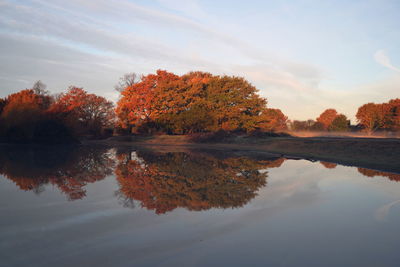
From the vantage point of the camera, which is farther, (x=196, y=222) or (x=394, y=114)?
(x=394, y=114)

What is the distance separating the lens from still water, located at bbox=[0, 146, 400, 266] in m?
5.50

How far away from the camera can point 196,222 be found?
7.49 metres

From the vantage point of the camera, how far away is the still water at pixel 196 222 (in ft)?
18.0

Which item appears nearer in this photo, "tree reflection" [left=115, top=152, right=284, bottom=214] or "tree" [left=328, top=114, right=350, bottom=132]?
"tree reflection" [left=115, top=152, right=284, bottom=214]

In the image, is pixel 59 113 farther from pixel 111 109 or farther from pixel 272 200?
pixel 272 200

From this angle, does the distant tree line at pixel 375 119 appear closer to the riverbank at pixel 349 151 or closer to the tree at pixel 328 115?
the tree at pixel 328 115

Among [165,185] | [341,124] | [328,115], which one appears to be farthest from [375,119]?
[165,185]

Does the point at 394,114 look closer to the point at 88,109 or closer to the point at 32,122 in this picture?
the point at 88,109

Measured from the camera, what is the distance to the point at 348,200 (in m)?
10.4

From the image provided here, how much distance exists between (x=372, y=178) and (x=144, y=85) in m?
48.7

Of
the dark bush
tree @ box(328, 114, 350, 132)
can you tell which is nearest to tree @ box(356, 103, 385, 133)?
tree @ box(328, 114, 350, 132)

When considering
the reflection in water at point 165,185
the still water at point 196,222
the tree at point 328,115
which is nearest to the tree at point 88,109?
the reflection in water at point 165,185

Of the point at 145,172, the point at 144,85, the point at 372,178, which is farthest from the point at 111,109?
the point at 372,178

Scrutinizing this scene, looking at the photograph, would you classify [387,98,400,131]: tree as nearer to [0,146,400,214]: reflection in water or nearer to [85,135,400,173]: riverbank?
[85,135,400,173]: riverbank
